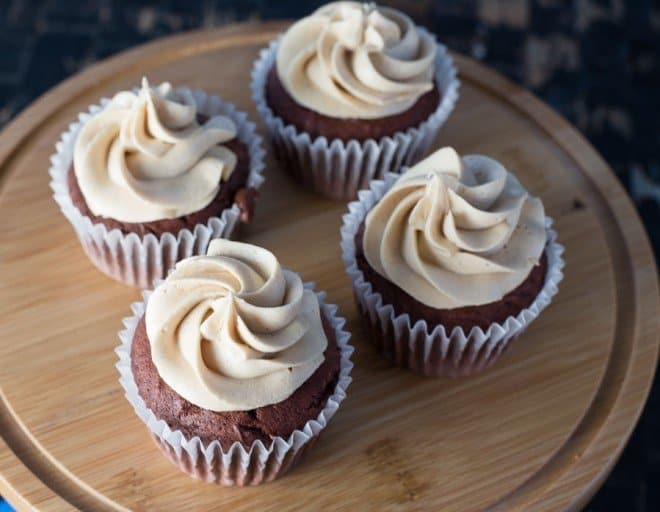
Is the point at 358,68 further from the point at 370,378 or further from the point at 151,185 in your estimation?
the point at 370,378

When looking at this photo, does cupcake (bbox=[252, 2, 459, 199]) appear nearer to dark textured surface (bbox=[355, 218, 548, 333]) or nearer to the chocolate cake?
the chocolate cake

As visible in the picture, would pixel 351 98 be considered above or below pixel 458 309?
above

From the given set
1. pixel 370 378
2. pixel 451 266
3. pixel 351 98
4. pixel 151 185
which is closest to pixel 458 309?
pixel 451 266

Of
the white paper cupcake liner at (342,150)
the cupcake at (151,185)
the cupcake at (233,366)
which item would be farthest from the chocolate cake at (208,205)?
the cupcake at (233,366)

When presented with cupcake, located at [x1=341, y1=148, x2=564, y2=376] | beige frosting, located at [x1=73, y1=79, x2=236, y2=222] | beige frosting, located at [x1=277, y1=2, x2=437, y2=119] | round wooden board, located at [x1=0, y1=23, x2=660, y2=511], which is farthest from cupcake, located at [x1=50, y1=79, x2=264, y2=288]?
cupcake, located at [x1=341, y1=148, x2=564, y2=376]

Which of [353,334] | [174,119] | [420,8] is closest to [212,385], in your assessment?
[353,334]
